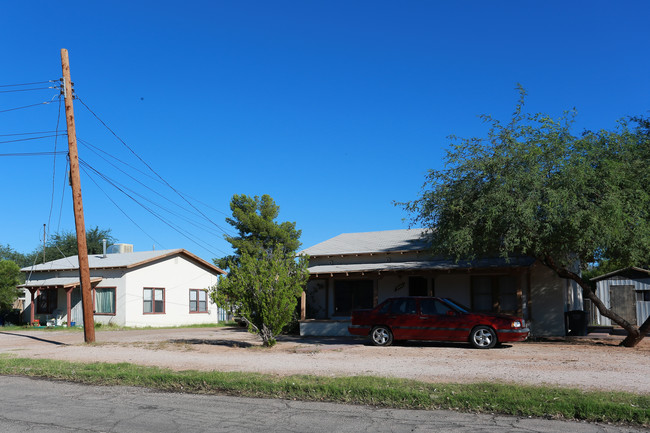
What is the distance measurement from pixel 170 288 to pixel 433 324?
2190cm

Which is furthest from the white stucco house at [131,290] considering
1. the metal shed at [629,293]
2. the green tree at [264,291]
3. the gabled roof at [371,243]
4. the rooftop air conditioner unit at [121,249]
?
the metal shed at [629,293]

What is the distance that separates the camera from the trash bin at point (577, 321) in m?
21.1

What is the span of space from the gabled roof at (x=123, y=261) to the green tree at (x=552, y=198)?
2048cm

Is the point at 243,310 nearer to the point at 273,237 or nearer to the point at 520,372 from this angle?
the point at 520,372

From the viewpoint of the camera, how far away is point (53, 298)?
35656 millimetres

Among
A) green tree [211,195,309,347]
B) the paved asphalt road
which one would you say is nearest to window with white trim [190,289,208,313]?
green tree [211,195,309,347]

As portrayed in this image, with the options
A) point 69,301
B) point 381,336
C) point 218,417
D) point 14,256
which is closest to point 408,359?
point 381,336

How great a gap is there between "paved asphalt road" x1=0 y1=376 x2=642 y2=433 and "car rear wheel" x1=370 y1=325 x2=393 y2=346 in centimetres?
956

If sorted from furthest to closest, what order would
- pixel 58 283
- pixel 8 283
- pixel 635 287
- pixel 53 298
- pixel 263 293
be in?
pixel 53 298
pixel 8 283
pixel 58 283
pixel 635 287
pixel 263 293

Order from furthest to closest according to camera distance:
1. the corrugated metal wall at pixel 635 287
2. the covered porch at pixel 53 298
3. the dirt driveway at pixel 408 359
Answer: the covered porch at pixel 53 298 → the corrugated metal wall at pixel 635 287 → the dirt driveway at pixel 408 359

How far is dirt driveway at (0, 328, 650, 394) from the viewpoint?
11.0 metres

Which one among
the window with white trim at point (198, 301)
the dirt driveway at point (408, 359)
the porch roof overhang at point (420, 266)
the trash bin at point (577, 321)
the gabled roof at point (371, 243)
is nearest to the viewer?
the dirt driveway at point (408, 359)

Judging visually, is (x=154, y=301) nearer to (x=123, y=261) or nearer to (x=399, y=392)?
(x=123, y=261)

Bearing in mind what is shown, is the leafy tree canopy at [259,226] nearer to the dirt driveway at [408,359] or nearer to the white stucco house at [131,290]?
the white stucco house at [131,290]
